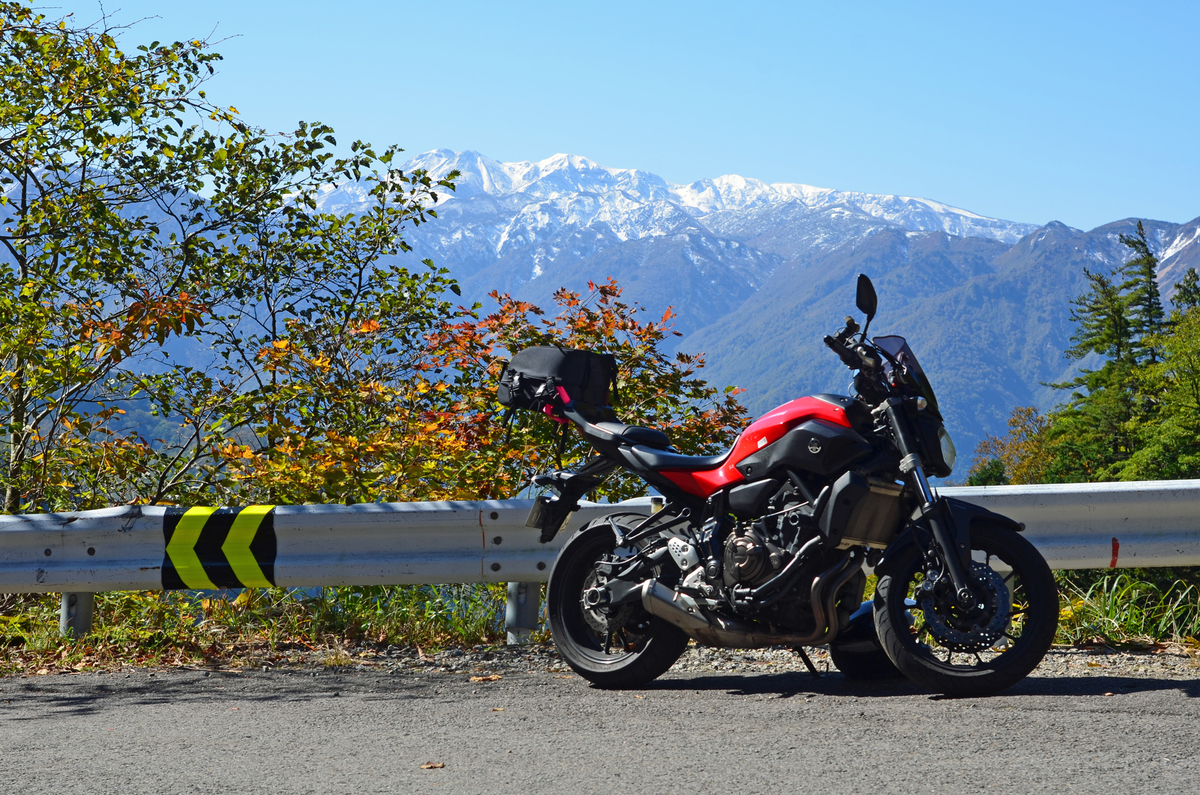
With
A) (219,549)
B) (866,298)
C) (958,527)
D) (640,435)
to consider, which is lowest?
(219,549)

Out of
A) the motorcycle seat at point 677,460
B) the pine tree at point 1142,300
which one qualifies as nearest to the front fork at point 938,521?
the motorcycle seat at point 677,460

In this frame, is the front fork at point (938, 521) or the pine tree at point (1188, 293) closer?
the front fork at point (938, 521)

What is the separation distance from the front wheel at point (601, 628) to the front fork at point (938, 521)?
1.22m

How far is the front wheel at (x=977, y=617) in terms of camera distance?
397 centimetres

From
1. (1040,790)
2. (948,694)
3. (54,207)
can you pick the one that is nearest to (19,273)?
(54,207)

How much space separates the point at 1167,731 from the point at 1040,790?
0.87 m

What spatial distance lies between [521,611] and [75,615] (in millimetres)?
2328

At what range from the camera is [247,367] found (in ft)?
27.9

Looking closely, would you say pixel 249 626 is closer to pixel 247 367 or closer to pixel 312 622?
pixel 312 622

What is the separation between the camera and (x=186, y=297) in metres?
7.05

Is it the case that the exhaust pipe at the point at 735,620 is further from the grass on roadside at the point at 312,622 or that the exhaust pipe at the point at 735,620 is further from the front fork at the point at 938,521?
the grass on roadside at the point at 312,622

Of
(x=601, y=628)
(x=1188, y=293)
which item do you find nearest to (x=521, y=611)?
(x=601, y=628)

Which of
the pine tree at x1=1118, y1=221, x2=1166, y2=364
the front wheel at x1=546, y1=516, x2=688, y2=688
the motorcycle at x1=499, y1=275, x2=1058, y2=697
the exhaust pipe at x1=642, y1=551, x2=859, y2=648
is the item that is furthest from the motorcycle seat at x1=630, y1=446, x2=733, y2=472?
the pine tree at x1=1118, y1=221, x2=1166, y2=364

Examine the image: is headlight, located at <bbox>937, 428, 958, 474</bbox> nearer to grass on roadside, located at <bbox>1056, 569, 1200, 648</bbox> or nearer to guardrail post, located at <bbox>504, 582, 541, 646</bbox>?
grass on roadside, located at <bbox>1056, 569, 1200, 648</bbox>
